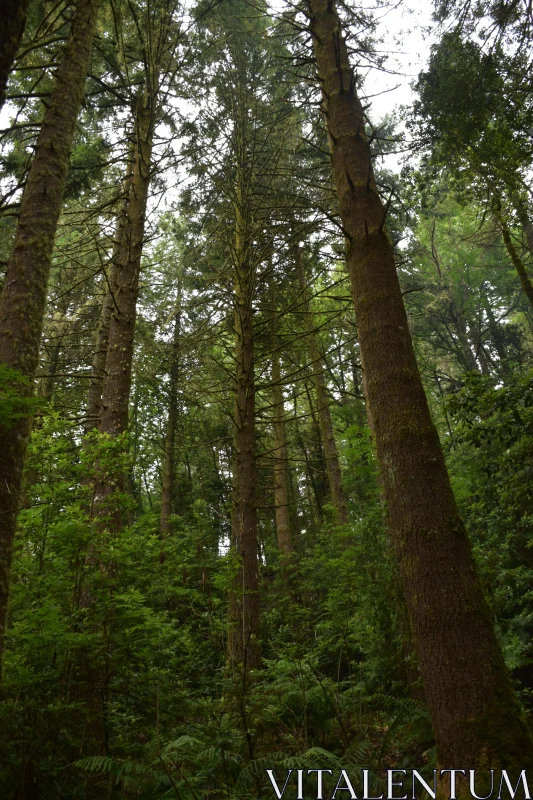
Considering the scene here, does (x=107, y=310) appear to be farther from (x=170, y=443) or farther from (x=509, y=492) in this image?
(x=509, y=492)

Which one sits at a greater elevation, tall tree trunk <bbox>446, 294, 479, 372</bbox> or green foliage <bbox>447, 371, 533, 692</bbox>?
tall tree trunk <bbox>446, 294, 479, 372</bbox>

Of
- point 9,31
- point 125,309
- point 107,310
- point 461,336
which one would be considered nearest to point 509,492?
point 125,309

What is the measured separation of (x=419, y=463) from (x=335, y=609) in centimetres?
427

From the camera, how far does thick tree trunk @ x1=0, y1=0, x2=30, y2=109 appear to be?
8.14 ft

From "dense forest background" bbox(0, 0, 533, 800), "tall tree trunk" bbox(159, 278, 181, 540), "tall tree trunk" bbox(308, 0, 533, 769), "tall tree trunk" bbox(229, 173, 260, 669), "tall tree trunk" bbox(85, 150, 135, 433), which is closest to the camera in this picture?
"tall tree trunk" bbox(308, 0, 533, 769)

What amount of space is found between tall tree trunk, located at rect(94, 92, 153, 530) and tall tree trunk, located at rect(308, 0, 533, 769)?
330 centimetres

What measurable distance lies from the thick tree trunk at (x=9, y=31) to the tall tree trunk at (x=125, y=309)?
398cm

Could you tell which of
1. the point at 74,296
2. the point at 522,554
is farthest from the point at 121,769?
the point at 74,296

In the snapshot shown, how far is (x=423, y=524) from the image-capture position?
11.3ft

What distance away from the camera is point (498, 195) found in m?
9.89

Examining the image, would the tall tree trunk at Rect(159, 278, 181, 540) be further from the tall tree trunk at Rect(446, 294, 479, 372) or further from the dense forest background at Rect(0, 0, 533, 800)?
the tall tree trunk at Rect(446, 294, 479, 372)

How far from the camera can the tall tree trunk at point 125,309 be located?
7.02 metres

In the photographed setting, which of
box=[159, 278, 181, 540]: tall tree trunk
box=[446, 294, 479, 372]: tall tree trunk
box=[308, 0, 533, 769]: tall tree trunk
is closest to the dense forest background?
box=[308, 0, 533, 769]: tall tree trunk

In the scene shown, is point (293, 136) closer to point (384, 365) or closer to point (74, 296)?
point (74, 296)
